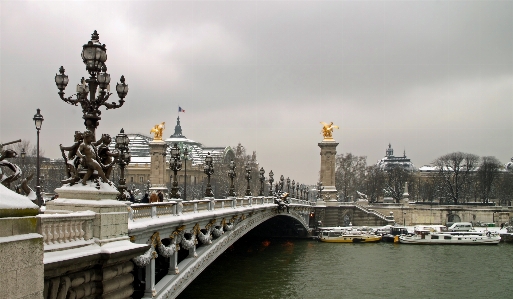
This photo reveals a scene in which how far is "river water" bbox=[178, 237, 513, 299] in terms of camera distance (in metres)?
29.4

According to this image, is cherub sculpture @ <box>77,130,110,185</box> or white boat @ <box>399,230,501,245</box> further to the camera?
white boat @ <box>399,230,501,245</box>

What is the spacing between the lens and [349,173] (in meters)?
93.4

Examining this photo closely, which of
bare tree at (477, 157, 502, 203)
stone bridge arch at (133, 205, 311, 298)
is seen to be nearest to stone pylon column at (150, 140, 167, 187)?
bare tree at (477, 157, 502, 203)

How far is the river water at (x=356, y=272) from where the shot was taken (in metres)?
29.4

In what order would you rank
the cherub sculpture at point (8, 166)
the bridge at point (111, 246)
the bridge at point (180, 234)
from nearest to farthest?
1. the bridge at point (111, 246)
2. the cherub sculpture at point (8, 166)
3. the bridge at point (180, 234)

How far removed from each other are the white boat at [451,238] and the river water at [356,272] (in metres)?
2.06

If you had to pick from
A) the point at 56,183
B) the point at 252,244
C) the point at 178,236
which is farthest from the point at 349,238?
Answer: the point at 178,236

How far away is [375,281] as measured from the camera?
33.2m

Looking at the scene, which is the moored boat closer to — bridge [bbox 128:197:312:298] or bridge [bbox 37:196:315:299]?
bridge [bbox 128:197:312:298]

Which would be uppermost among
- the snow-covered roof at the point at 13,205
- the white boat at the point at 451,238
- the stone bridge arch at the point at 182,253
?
the snow-covered roof at the point at 13,205

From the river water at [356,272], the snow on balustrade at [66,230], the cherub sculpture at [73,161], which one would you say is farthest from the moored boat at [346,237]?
the snow on balustrade at [66,230]

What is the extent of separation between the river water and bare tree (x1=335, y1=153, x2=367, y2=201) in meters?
41.1

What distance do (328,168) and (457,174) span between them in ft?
79.5

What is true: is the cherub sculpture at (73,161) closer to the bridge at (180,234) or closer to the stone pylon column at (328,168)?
the bridge at (180,234)
